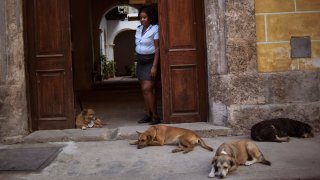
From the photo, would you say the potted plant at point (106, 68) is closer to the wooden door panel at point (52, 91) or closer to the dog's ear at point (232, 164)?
the wooden door panel at point (52, 91)

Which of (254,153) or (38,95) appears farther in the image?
(38,95)

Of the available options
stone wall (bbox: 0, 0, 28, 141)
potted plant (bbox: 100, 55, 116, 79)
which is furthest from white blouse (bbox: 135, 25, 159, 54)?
potted plant (bbox: 100, 55, 116, 79)

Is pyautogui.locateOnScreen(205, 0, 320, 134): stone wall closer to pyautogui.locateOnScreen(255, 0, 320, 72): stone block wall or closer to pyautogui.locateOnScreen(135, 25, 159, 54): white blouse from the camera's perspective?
pyautogui.locateOnScreen(255, 0, 320, 72): stone block wall

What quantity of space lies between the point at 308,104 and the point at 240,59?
1.37 metres

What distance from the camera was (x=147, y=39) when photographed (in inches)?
312

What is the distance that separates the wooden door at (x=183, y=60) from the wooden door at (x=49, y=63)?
1.72 m

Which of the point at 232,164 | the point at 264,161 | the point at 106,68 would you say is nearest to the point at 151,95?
the point at 264,161

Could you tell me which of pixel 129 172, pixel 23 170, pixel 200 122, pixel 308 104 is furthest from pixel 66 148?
pixel 308 104

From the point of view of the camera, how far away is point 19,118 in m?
7.29

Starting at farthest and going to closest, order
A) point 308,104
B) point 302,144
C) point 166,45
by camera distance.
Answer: point 166,45
point 308,104
point 302,144

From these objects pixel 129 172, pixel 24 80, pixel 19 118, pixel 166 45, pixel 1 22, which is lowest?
pixel 129 172

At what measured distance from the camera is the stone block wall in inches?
289

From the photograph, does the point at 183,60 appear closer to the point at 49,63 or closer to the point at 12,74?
the point at 49,63

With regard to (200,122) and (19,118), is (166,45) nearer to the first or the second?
(200,122)
